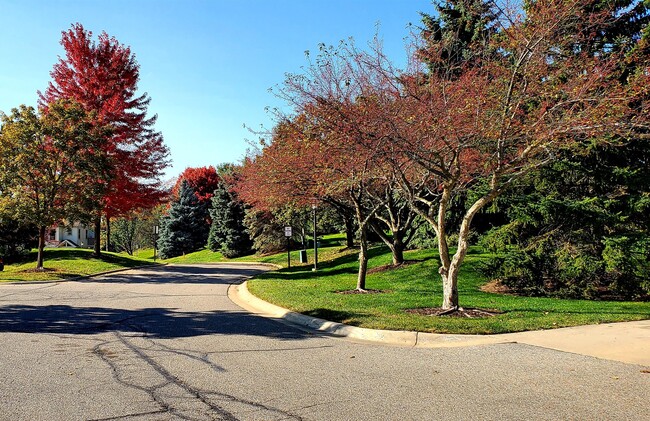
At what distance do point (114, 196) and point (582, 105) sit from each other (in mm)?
24306

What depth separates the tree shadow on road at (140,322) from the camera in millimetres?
8883

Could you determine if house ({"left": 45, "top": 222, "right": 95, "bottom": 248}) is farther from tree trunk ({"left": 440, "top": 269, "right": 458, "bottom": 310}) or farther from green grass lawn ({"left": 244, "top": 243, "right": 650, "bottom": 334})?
tree trunk ({"left": 440, "top": 269, "right": 458, "bottom": 310})

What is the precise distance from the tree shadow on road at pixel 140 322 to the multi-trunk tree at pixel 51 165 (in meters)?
11.7

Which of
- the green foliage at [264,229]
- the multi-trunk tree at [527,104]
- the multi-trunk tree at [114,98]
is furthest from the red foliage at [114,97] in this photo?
the multi-trunk tree at [527,104]

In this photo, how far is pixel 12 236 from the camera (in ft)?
98.1

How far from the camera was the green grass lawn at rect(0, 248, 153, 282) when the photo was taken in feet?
68.4

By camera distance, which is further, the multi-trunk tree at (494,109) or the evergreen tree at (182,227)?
the evergreen tree at (182,227)

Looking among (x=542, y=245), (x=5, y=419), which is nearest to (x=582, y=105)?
(x=542, y=245)

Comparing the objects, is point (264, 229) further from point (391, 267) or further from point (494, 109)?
point (494, 109)

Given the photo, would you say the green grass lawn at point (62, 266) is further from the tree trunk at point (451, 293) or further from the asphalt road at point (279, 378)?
the tree trunk at point (451, 293)

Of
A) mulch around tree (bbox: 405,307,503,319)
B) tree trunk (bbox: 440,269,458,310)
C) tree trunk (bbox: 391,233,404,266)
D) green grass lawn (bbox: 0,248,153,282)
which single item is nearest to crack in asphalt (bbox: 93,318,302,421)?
mulch around tree (bbox: 405,307,503,319)

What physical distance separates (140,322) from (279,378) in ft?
17.5

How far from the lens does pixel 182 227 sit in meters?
58.5

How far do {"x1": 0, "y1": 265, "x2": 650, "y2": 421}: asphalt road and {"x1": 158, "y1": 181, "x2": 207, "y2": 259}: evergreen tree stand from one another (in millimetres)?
49366
